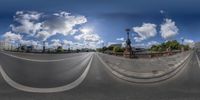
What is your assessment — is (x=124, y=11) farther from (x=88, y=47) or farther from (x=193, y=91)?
(x=193, y=91)

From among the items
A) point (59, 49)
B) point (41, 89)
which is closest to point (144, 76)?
point (59, 49)

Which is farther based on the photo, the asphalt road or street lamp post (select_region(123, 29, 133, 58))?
the asphalt road

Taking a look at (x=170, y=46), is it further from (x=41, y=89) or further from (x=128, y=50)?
(x=41, y=89)

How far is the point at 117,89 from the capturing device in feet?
21.6

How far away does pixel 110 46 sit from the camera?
255 inches

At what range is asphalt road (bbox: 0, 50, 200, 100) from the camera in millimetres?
6527

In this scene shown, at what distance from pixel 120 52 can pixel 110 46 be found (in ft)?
0.38

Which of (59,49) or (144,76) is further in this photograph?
(144,76)

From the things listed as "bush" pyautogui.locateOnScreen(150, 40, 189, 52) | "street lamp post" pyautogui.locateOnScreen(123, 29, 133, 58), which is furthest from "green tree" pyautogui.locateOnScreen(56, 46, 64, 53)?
"bush" pyautogui.locateOnScreen(150, 40, 189, 52)

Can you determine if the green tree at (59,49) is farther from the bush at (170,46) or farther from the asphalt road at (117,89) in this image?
the bush at (170,46)

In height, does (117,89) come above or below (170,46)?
below

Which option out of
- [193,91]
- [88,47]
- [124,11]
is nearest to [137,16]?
[124,11]

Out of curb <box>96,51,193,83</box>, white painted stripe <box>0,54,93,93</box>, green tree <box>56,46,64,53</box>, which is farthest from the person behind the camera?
curb <box>96,51,193,83</box>

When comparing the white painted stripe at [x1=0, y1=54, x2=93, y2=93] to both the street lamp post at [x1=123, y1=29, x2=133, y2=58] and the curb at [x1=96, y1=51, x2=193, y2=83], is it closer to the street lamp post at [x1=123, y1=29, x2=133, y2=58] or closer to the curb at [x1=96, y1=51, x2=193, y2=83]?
the curb at [x1=96, y1=51, x2=193, y2=83]
